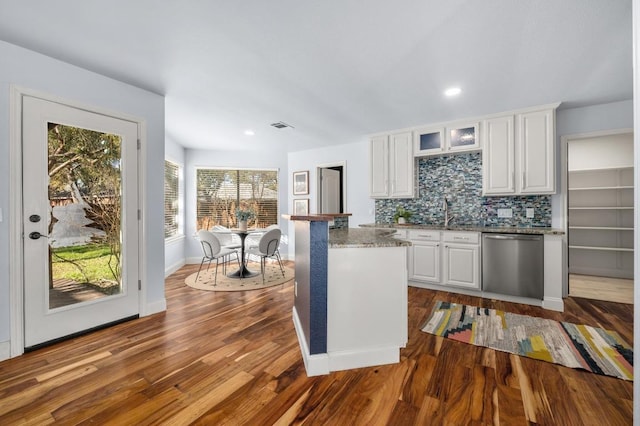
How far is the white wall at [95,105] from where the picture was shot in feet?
7.14

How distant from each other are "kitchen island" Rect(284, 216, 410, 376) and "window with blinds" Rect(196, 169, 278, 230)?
4456mm

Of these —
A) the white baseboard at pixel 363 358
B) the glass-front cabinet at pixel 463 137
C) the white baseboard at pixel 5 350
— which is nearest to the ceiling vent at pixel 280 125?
the glass-front cabinet at pixel 463 137

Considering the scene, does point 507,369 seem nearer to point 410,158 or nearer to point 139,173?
point 410,158

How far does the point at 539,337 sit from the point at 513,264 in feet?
3.65

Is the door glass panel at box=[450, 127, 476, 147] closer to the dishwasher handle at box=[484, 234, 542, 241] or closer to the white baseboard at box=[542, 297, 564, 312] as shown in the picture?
the dishwasher handle at box=[484, 234, 542, 241]

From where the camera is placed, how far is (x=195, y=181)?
19.7 ft

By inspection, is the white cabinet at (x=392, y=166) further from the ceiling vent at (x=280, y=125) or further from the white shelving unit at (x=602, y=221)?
Answer: the white shelving unit at (x=602, y=221)

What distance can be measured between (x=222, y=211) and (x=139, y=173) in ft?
10.7

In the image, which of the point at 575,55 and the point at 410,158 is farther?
the point at 410,158

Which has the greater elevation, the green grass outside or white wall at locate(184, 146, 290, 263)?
white wall at locate(184, 146, 290, 263)

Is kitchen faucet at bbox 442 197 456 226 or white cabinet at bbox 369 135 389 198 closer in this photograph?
kitchen faucet at bbox 442 197 456 226

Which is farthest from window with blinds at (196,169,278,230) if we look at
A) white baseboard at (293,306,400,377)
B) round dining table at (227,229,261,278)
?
white baseboard at (293,306,400,377)

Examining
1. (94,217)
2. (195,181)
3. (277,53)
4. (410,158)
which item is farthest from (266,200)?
(277,53)

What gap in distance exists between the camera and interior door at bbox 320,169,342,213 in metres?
5.87
